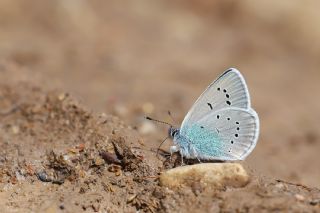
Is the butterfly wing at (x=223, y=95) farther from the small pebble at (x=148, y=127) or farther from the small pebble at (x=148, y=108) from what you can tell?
the small pebble at (x=148, y=108)

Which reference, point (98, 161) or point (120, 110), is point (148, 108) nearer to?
point (120, 110)

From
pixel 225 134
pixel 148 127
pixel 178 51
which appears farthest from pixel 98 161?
pixel 178 51

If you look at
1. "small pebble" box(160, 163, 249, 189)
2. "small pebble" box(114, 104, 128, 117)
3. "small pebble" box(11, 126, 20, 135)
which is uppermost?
"small pebble" box(114, 104, 128, 117)

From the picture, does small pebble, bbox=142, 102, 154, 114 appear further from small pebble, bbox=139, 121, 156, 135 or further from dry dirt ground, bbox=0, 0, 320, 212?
small pebble, bbox=139, 121, 156, 135

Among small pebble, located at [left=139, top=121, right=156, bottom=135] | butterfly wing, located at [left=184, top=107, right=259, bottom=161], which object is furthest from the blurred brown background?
butterfly wing, located at [left=184, top=107, right=259, bottom=161]

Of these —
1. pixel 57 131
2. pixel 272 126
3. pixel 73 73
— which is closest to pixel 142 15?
pixel 73 73

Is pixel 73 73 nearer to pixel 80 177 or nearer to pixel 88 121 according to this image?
pixel 88 121
